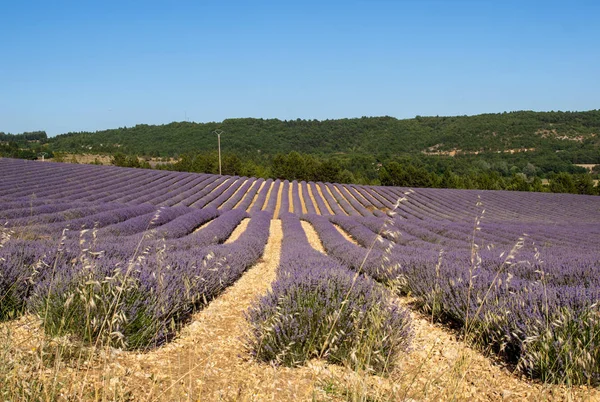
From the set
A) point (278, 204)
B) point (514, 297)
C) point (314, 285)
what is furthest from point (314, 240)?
point (278, 204)

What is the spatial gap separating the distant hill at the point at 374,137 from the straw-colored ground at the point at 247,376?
284ft

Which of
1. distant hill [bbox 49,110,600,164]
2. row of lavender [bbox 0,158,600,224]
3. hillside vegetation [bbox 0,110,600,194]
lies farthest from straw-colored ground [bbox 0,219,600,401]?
distant hill [bbox 49,110,600,164]

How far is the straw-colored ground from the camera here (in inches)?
95.0

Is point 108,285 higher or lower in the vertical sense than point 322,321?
higher

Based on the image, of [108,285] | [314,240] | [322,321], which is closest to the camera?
[108,285]

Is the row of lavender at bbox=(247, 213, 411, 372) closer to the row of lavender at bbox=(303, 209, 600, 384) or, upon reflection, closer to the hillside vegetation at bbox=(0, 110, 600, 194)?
the row of lavender at bbox=(303, 209, 600, 384)

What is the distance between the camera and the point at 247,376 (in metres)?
3.22

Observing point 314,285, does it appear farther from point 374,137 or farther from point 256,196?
point 374,137

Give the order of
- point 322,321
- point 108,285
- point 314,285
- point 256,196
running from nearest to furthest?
1. point 108,285
2. point 322,321
3. point 314,285
4. point 256,196

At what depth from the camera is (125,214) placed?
48.6 feet

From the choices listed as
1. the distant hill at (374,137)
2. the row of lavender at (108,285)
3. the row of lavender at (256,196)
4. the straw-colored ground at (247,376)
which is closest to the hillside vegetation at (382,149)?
the distant hill at (374,137)

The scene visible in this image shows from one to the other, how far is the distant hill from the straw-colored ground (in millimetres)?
86655

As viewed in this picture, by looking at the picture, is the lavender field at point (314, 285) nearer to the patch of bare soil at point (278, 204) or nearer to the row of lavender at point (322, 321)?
the row of lavender at point (322, 321)

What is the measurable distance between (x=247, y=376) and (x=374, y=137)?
10819 centimetres
